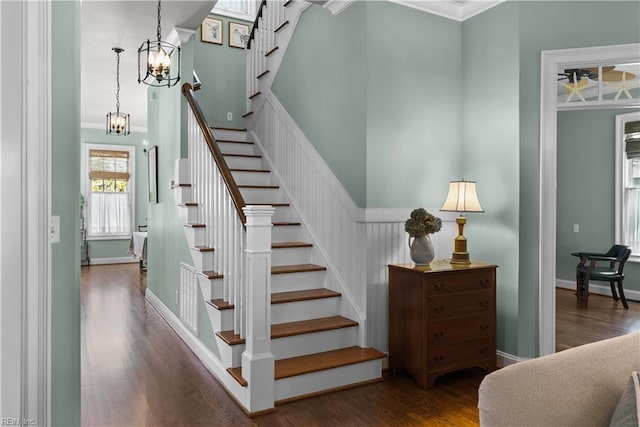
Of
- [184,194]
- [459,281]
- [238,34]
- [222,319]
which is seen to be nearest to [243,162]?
[184,194]

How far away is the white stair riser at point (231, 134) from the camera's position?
5425mm

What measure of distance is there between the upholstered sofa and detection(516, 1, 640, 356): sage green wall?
84.0 inches

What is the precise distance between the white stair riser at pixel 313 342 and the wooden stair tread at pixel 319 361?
37 mm

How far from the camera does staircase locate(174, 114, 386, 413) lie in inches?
116

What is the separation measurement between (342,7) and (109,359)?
11.5ft

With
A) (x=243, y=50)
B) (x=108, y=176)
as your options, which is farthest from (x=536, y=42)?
(x=108, y=176)

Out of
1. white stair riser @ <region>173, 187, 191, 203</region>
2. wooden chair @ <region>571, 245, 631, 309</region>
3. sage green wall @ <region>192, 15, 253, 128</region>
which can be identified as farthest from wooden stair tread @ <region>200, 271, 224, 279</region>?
wooden chair @ <region>571, 245, 631, 309</region>

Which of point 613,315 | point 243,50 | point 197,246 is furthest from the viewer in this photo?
point 243,50

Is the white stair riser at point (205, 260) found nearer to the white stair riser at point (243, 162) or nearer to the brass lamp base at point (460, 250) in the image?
the white stair riser at point (243, 162)

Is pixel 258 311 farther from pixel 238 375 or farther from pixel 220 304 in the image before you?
pixel 220 304

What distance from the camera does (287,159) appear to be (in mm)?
4535

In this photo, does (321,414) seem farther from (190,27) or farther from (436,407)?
(190,27)

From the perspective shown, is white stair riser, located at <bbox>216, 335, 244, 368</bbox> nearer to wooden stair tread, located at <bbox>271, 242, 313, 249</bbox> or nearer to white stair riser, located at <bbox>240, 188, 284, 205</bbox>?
wooden stair tread, located at <bbox>271, 242, 313, 249</bbox>

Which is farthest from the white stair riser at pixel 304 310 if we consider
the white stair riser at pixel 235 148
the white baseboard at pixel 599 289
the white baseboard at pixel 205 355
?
the white baseboard at pixel 599 289
